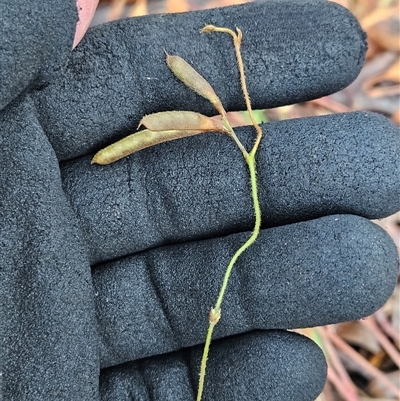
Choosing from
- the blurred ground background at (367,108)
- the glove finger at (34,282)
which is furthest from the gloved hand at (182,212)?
the blurred ground background at (367,108)

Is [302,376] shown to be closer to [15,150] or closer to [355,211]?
[355,211]

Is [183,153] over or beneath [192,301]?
over

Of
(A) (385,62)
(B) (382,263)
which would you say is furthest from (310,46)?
(A) (385,62)

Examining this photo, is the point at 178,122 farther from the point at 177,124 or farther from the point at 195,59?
the point at 195,59

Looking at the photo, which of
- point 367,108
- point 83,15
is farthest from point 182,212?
point 367,108

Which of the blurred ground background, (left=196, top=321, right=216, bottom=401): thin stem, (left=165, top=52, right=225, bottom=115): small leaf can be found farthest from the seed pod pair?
the blurred ground background

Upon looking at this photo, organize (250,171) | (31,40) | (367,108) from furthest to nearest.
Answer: (367,108)
(250,171)
(31,40)
